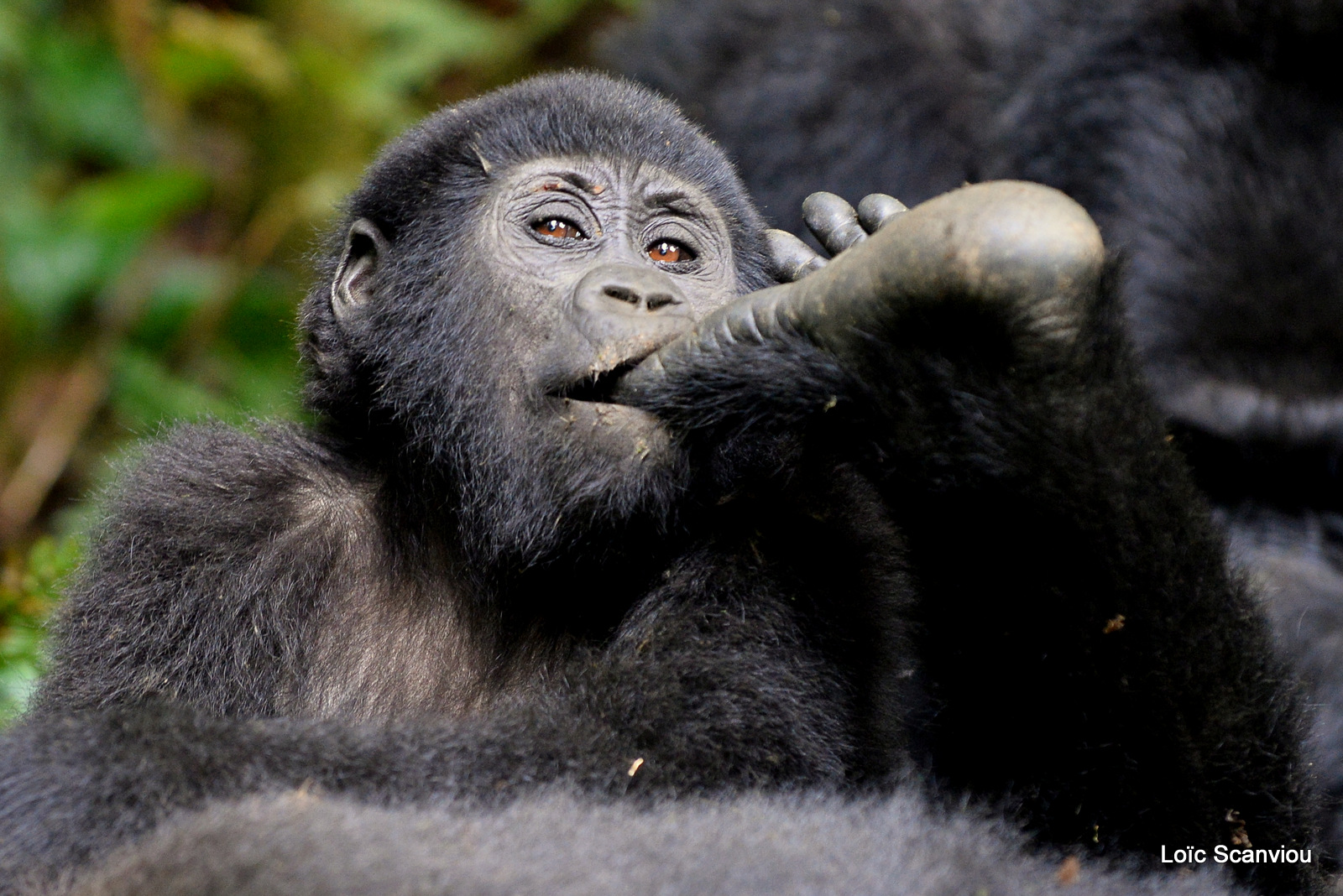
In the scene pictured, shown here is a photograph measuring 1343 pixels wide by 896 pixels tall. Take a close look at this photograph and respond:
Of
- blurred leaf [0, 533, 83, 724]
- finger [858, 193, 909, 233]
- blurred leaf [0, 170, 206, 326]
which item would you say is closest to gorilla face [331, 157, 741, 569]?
finger [858, 193, 909, 233]

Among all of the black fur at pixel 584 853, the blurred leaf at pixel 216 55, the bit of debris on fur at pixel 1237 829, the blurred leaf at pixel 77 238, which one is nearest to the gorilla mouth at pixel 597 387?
the black fur at pixel 584 853

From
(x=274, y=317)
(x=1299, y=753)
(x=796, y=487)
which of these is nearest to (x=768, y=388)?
(x=796, y=487)

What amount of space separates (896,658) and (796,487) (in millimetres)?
330

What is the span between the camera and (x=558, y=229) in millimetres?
2447

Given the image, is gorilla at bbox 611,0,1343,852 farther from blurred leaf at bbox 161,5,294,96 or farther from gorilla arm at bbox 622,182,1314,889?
blurred leaf at bbox 161,5,294,96

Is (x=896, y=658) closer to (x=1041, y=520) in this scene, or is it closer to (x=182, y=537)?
(x=1041, y=520)

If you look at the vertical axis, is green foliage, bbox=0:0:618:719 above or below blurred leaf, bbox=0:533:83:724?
above

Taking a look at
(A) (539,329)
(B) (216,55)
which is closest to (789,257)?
(A) (539,329)


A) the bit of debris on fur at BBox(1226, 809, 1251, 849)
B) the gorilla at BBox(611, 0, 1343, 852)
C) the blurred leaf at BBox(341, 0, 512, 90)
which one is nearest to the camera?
the bit of debris on fur at BBox(1226, 809, 1251, 849)

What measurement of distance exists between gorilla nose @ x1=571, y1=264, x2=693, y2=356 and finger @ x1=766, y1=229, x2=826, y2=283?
24 cm

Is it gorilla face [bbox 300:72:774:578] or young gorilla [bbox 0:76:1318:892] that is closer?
young gorilla [bbox 0:76:1318:892]

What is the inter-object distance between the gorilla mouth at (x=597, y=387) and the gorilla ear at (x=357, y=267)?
530 mm

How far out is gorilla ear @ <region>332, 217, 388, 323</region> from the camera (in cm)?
256

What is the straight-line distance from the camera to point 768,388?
2.07 meters
